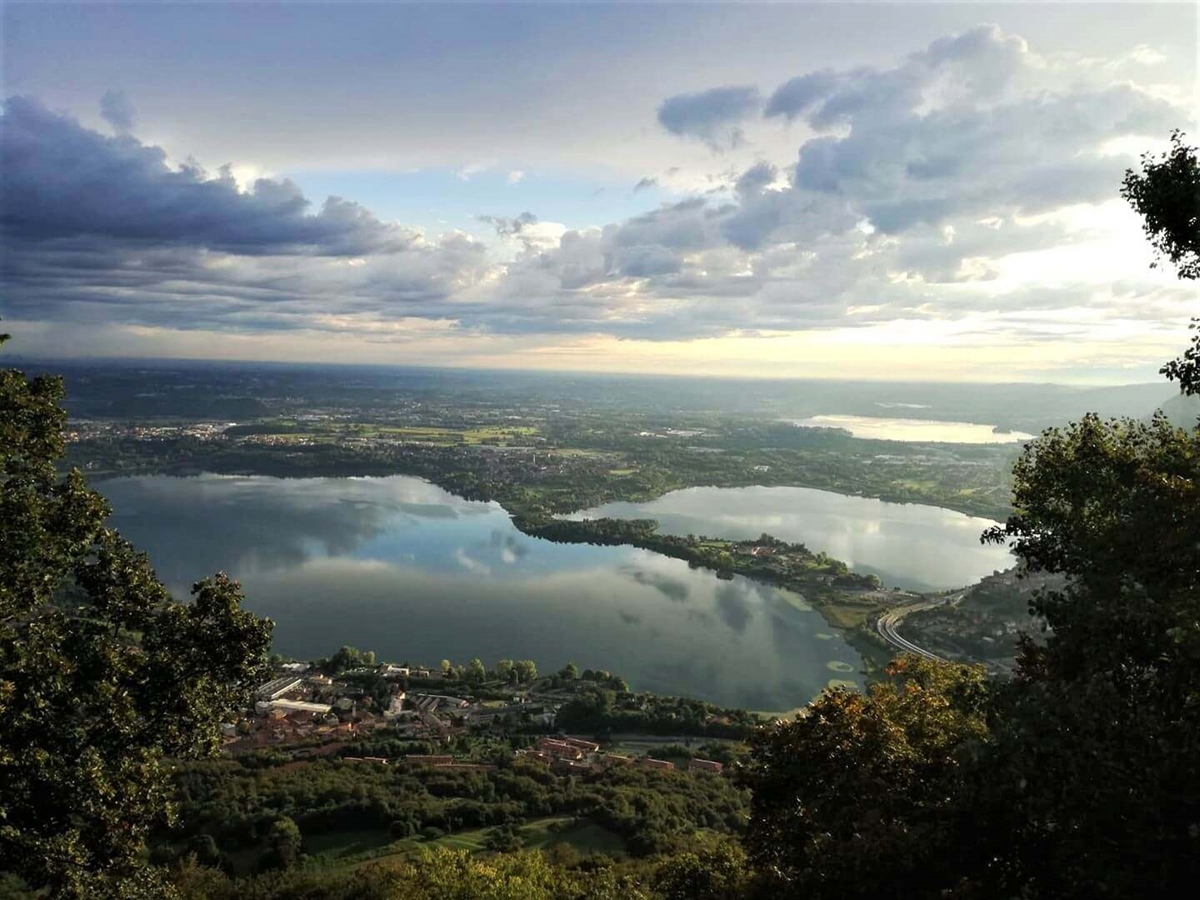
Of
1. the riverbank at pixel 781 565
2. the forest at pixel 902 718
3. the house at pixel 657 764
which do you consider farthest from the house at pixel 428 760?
the riverbank at pixel 781 565

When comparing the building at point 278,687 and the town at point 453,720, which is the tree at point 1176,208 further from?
the building at point 278,687

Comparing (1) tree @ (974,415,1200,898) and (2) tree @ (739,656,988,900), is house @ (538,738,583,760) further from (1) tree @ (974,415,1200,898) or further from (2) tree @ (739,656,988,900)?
(1) tree @ (974,415,1200,898)

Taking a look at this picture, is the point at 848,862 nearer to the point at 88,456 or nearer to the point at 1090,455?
the point at 1090,455

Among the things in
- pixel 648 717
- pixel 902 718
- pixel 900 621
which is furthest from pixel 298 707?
pixel 900 621

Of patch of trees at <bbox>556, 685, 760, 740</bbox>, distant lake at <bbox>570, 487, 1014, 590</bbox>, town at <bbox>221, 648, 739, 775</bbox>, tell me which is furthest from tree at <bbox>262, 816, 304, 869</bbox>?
distant lake at <bbox>570, 487, 1014, 590</bbox>

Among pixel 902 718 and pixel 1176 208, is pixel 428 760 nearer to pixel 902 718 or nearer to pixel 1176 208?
pixel 902 718
